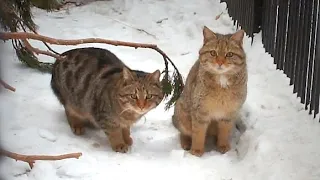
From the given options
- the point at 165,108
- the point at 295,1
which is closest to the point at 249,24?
the point at 295,1

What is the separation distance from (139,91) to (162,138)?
1.89 ft

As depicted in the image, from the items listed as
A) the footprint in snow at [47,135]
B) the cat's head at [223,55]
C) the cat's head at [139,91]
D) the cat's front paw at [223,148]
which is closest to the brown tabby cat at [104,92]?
the cat's head at [139,91]

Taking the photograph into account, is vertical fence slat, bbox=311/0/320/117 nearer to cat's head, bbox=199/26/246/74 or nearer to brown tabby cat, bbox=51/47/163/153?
cat's head, bbox=199/26/246/74

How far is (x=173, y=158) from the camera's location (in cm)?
420

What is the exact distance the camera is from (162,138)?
4.55 m

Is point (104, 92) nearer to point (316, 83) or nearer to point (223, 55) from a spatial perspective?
point (223, 55)

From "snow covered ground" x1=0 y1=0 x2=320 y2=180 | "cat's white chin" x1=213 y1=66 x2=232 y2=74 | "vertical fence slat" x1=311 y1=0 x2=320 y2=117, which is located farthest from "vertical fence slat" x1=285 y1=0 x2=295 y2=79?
"cat's white chin" x1=213 y1=66 x2=232 y2=74

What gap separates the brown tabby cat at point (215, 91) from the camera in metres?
4.02

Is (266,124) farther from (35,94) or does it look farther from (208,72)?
(35,94)

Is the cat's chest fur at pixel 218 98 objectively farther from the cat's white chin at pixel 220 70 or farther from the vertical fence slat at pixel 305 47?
the vertical fence slat at pixel 305 47

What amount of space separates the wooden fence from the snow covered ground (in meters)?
0.10

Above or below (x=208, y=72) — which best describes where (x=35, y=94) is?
below

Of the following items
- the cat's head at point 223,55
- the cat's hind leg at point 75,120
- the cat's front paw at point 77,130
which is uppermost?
the cat's head at point 223,55

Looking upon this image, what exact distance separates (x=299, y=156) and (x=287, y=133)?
298 mm
